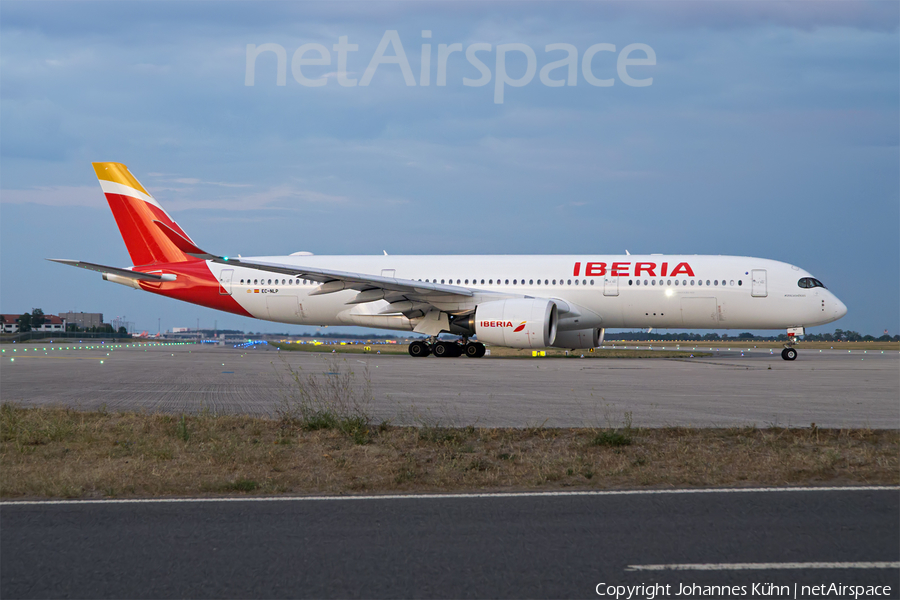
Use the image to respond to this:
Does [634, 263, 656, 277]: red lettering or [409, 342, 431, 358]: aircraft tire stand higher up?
[634, 263, 656, 277]: red lettering

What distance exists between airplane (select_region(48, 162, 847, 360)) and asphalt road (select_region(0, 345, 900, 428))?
195 inches

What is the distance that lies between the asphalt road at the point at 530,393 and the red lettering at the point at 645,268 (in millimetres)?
5962

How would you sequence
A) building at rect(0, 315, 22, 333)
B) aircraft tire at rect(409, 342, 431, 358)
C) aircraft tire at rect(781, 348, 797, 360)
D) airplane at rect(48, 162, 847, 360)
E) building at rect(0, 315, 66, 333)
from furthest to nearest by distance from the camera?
1. building at rect(0, 315, 66, 333)
2. building at rect(0, 315, 22, 333)
3. aircraft tire at rect(409, 342, 431, 358)
4. aircraft tire at rect(781, 348, 797, 360)
5. airplane at rect(48, 162, 847, 360)

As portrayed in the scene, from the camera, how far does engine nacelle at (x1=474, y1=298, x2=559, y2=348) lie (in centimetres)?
2347

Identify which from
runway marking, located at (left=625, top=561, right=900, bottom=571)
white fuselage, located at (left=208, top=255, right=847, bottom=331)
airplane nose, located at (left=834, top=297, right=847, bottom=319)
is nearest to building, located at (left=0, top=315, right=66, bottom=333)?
white fuselage, located at (left=208, top=255, right=847, bottom=331)

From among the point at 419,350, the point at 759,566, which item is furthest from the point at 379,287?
the point at 759,566

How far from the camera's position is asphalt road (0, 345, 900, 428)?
9.82 meters

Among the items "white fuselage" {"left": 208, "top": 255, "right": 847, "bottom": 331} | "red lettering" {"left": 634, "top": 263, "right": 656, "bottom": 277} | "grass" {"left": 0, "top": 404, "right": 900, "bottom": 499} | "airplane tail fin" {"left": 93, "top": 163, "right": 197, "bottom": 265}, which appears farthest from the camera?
"airplane tail fin" {"left": 93, "top": 163, "right": 197, "bottom": 265}

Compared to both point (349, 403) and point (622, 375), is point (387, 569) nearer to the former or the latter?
point (349, 403)

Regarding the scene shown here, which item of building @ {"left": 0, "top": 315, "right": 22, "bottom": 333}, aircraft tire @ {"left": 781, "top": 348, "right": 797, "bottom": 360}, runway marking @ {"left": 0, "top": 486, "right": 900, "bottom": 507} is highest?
A: building @ {"left": 0, "top": 315, "right": 22, "bottom": 333}

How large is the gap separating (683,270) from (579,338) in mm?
4517

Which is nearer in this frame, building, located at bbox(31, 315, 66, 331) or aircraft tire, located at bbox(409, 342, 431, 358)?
aircraft tire, located at bbox(409, 342, 431, 358)

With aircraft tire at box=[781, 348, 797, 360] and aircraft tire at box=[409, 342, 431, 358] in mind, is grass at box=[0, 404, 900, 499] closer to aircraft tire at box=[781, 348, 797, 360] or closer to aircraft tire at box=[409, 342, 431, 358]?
aircraft tire at box=[409, 342, 431, 358]

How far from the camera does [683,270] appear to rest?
993 inches
